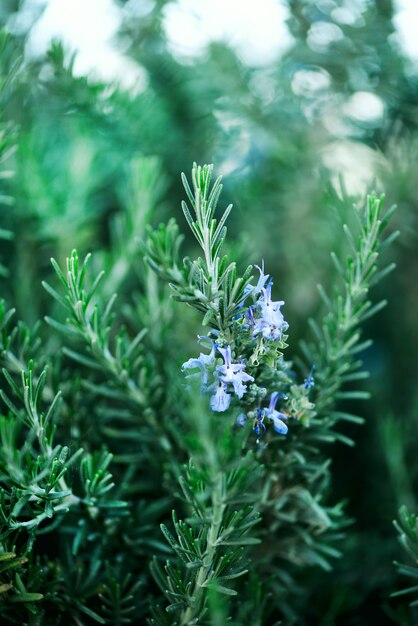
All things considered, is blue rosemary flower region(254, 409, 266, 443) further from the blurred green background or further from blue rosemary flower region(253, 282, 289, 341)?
the blurred green background

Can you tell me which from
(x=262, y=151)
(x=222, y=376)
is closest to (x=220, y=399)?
(x=222, y=376)

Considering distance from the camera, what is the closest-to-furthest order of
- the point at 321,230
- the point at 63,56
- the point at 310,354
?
1. the point at 310,354
2. the point at 63,56
3. the point at 321,230

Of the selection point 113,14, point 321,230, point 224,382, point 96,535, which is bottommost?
point 96,535

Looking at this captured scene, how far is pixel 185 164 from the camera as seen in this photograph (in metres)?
0.74

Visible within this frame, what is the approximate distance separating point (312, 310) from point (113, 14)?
46cm

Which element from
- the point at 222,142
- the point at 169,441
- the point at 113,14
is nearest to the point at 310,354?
the point at 169,441

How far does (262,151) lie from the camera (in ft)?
2.52

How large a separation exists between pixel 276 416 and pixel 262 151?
48 centimetres

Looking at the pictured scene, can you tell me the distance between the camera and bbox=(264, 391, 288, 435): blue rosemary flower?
14.2 inches

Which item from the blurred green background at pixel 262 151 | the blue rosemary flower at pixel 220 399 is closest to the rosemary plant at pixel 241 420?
the blue rosemary flower at pixel 220 399

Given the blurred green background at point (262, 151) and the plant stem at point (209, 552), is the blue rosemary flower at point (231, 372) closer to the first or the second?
the plant stem at point (209, 552)

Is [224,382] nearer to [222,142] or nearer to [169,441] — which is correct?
[169,441]

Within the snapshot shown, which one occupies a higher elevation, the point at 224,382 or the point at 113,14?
the point at 113,14

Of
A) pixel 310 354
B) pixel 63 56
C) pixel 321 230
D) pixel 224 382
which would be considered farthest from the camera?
pixel 321 230
